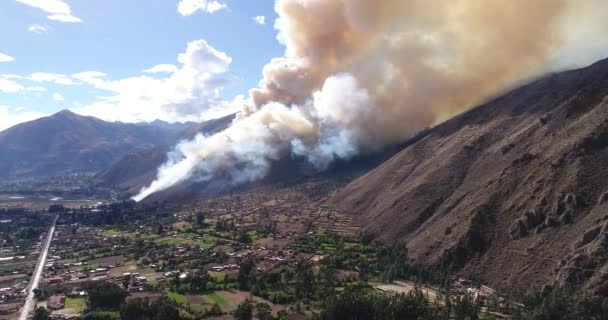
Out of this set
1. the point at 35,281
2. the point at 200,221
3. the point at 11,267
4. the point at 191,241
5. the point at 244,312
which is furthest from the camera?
the point at 200,221

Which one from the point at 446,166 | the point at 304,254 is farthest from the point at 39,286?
the point at 446,166

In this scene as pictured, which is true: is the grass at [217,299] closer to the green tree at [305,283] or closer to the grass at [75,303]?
the green tree at [305,283]

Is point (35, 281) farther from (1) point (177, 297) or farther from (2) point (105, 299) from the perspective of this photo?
(1) point (177, 297)

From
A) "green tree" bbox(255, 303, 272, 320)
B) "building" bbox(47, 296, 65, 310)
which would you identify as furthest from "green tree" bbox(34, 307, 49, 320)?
"green tree" bbox(255, 303, 272, 320)

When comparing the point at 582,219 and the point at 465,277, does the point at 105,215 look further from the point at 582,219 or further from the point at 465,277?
the point at 582,219

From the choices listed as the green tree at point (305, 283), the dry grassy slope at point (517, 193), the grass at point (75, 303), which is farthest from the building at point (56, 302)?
the dry grassy slope at point (517, 193)

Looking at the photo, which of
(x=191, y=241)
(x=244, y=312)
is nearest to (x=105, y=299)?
(x=244, y=312)

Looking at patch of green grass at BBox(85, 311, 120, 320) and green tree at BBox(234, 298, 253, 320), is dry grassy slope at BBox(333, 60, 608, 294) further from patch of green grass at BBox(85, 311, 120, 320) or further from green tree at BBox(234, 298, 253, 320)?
patch of green grass at BBox(85, 311, 120, 320)

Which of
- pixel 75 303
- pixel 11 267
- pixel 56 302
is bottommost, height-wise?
pixel 75 303
